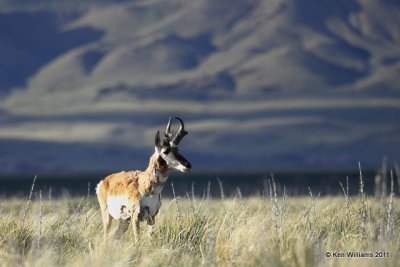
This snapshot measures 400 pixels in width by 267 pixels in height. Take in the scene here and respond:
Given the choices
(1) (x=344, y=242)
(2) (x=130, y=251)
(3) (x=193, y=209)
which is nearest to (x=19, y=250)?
(2) (x=130, y=251)

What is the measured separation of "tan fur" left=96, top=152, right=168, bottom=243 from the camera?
1595 cm

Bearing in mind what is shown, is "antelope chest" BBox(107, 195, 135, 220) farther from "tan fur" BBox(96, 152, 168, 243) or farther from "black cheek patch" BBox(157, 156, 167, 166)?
"black cheek patch" BBox(157, 156, 167, 166)

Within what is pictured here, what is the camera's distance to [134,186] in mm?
16266

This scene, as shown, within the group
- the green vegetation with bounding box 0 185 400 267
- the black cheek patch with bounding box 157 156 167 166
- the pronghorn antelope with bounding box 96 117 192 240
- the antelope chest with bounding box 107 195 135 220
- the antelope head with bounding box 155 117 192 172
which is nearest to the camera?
the green vegetation with bounding box 0 185 400 267

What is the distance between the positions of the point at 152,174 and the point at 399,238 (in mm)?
3568

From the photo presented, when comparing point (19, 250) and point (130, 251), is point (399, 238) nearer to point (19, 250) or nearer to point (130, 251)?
point (130, 251)

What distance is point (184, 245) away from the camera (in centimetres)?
1545

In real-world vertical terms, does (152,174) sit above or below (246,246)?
above

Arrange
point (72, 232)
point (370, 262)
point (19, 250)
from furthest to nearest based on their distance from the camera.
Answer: point (72, 232) → point (19, 250) → point (370, 262)

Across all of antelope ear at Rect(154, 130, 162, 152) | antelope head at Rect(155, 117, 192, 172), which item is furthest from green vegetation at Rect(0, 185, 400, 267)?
antelope ear at Rect(154, 130, 162, 152)

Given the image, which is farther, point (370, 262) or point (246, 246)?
point (246, 246)

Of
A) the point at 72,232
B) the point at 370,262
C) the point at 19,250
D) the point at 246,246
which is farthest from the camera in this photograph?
the point at 72,232

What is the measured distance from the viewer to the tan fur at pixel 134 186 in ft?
52.3

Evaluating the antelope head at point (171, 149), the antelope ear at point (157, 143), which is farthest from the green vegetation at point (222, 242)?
the antelope ear at point (157, 143)
